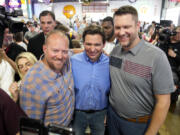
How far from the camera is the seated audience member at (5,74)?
5.48ft

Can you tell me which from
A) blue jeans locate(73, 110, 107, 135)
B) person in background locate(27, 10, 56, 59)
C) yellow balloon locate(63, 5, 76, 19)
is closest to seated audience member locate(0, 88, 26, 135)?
blue jeans locate(73, 110, 107, 135)

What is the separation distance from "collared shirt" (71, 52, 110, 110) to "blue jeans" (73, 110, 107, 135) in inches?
4.5

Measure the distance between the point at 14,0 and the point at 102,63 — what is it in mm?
8565

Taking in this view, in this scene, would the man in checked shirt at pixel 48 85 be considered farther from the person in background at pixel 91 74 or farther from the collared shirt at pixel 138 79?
the collared shirt at pixel 138 79

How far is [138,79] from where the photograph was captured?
47.6 inches

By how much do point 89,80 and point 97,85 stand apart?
96 mm

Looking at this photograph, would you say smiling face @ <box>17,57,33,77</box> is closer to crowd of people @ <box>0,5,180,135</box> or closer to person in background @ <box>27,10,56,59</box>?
crowd of people @ <box>0,5,180,135</box>

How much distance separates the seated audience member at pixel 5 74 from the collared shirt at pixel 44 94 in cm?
72

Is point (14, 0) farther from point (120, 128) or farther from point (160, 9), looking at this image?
point (160, 9)

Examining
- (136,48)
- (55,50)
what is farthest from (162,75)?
(55,50)

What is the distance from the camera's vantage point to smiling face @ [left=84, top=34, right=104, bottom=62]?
145 centimetres

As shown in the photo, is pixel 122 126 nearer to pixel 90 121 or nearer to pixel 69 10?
pixel 90 121

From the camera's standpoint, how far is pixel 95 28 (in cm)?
148

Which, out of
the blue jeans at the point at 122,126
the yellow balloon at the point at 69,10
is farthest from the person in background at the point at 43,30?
the yellow balloon at the point at 69,10
